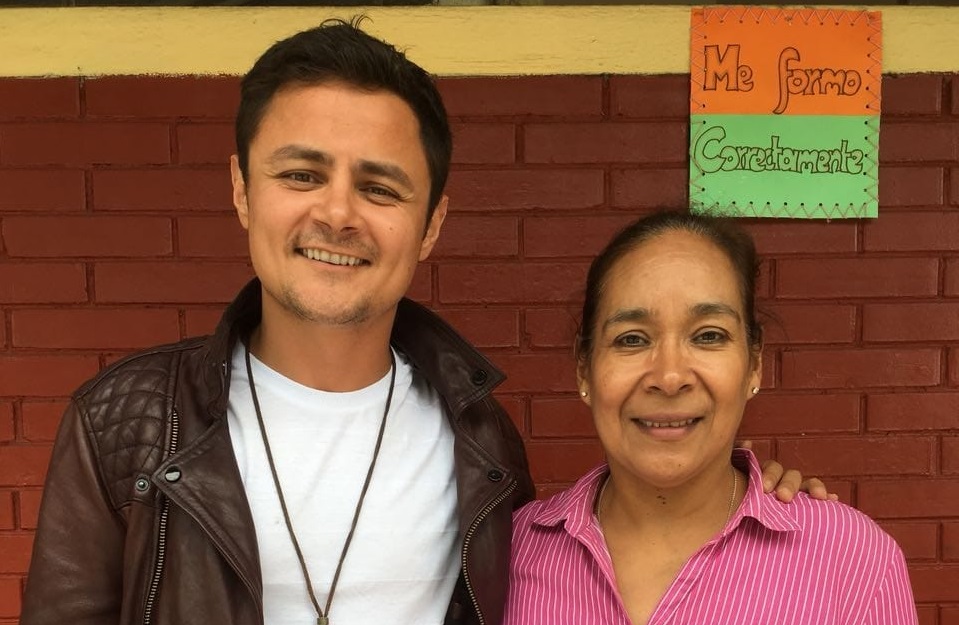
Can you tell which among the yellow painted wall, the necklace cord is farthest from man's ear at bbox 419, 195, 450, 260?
the yellow painted wall

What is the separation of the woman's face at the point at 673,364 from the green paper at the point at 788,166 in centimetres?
100

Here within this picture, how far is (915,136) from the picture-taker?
2520 millimetres

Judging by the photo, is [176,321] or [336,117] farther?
[176,321]

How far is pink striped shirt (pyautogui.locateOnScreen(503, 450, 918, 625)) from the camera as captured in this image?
1409 mm

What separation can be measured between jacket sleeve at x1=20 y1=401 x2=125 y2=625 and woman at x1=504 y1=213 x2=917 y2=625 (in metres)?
0.80

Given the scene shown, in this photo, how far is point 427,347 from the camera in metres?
1.79

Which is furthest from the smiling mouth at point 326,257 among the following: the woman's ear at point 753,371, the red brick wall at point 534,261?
the red brick wall at point 534,261

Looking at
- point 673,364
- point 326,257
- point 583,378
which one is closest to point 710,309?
point 673,364

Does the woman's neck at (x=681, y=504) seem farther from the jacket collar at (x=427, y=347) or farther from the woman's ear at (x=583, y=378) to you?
the jacket collar at (x=427, y=347)

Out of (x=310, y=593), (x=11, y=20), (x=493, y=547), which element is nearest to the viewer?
(x=310, y=593)

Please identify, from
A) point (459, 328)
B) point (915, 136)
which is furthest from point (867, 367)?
point (459, 328)

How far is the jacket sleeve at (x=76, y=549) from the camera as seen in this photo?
1404mm

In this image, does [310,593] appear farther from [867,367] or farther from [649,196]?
[867,367]

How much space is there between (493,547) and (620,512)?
0.92 feet
